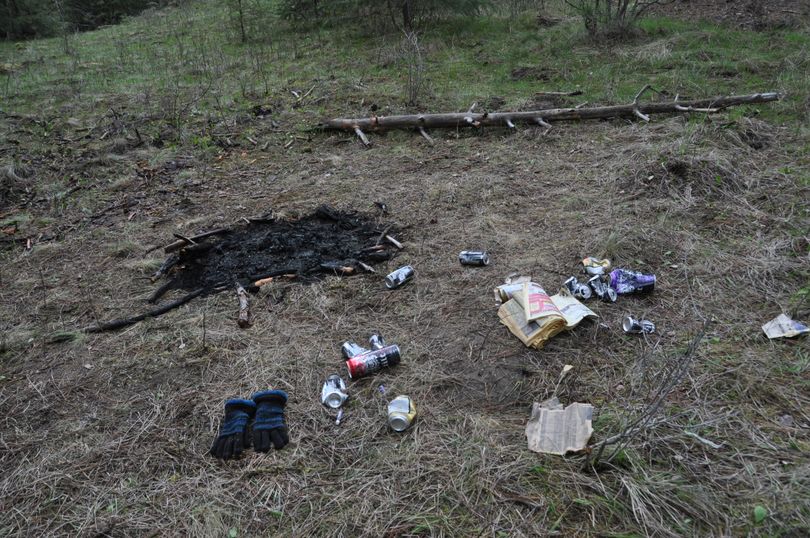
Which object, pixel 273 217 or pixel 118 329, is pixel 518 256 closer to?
pixel 273 217

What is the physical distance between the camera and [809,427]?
2.12 m

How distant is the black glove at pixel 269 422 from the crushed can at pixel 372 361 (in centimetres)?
39

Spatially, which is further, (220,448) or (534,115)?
(534,115)

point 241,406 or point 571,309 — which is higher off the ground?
point 571,309

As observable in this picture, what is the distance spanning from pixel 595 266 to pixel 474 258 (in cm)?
84

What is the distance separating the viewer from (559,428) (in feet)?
7.34

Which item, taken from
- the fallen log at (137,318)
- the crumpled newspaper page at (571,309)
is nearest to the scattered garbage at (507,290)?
the crumpled newspaper page at (571,309)

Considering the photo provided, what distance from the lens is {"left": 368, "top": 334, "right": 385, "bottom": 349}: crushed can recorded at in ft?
9.45

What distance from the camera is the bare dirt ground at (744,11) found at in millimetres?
8359

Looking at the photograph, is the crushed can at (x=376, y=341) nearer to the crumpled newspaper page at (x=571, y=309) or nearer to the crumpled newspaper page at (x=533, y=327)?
the crumpled newspaper page at (x=533, y=327)

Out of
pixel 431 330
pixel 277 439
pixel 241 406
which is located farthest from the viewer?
pixel 431 330

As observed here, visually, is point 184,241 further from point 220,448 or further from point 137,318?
point 220,448

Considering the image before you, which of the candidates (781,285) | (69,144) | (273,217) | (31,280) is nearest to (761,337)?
(781,285)

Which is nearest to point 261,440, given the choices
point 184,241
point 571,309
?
point 571,309
